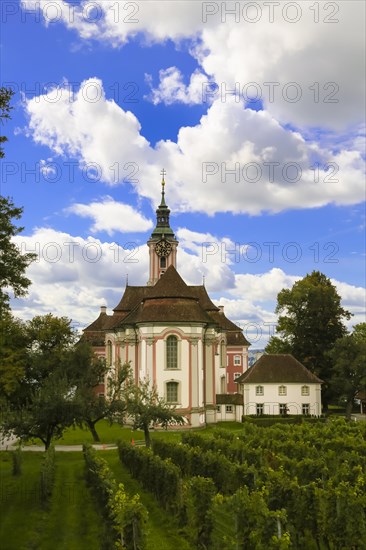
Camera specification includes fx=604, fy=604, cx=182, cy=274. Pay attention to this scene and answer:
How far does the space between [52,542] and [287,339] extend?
52030 mm

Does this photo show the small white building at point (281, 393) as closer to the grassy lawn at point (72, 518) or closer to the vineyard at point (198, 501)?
the vineyard at point (198, 501)

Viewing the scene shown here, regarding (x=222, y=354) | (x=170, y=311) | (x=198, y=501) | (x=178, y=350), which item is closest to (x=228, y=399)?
(x=222, y=354)

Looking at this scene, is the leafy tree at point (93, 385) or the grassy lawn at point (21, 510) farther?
the leafy tree at point (93, 385)

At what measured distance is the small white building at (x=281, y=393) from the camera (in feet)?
183

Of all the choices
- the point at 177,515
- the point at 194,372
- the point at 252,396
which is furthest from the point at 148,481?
the point at 252,396

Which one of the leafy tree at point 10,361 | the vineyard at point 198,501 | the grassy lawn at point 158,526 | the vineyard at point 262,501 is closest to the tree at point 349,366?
the vineyard at point 198,501

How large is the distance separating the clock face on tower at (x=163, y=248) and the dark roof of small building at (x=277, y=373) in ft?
71.8

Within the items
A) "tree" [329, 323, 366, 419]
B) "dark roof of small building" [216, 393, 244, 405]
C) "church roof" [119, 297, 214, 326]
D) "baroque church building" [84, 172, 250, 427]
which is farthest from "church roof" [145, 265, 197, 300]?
"tree" [329, 323, 366, 419]

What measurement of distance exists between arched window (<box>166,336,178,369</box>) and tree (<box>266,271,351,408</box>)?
19.5 metres

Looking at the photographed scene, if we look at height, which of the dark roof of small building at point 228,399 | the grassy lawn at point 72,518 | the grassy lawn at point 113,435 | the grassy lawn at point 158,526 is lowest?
the grassy lawn at point 113,435

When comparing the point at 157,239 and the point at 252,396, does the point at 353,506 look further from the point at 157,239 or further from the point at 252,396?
the point at 157,239

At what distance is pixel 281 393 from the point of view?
184 ft

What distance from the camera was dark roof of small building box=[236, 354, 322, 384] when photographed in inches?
2212

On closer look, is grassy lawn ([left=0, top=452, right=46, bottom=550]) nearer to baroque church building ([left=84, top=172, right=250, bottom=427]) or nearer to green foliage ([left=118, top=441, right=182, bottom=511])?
green foliage ([left=118, top=441, right=182, bottom=511])
